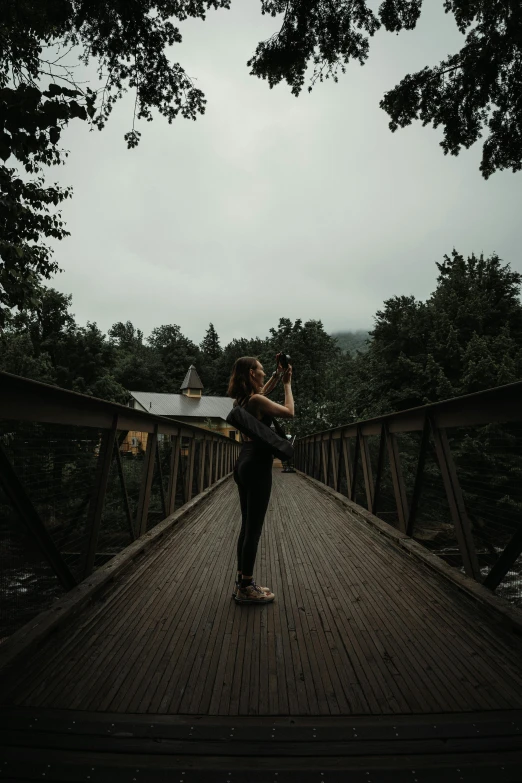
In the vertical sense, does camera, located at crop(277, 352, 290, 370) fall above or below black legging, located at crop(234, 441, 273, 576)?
above

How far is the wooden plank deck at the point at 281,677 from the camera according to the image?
132cm

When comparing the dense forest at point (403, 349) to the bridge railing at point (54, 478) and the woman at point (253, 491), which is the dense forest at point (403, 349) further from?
the woman at point (253, 491)

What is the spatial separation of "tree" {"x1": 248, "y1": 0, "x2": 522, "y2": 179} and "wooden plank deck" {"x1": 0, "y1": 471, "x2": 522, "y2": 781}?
6007 millimetres

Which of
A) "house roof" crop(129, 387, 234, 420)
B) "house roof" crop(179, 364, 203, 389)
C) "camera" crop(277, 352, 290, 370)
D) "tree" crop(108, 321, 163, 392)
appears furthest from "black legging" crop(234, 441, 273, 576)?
"tree" crop(108, 321, 163, 392)

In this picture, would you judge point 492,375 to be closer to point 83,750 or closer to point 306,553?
point 306,553

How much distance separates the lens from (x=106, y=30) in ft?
13.9

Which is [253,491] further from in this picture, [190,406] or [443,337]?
[190,406]

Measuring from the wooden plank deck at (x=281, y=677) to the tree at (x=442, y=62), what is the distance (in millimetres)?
6007

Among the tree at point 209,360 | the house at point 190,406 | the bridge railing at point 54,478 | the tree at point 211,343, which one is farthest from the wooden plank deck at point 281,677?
the tree at point 211,343

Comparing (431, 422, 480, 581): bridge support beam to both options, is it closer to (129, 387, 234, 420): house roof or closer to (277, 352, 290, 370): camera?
(277, 352, 290, 370): camera

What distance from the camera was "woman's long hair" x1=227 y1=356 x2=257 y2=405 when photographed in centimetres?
254

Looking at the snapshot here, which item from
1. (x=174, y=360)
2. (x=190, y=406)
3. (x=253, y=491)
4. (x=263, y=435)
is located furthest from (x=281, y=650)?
(x=174, y=360)

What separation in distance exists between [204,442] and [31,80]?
548 centimetres

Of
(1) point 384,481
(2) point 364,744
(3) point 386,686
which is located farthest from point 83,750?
(1) point 384,481
